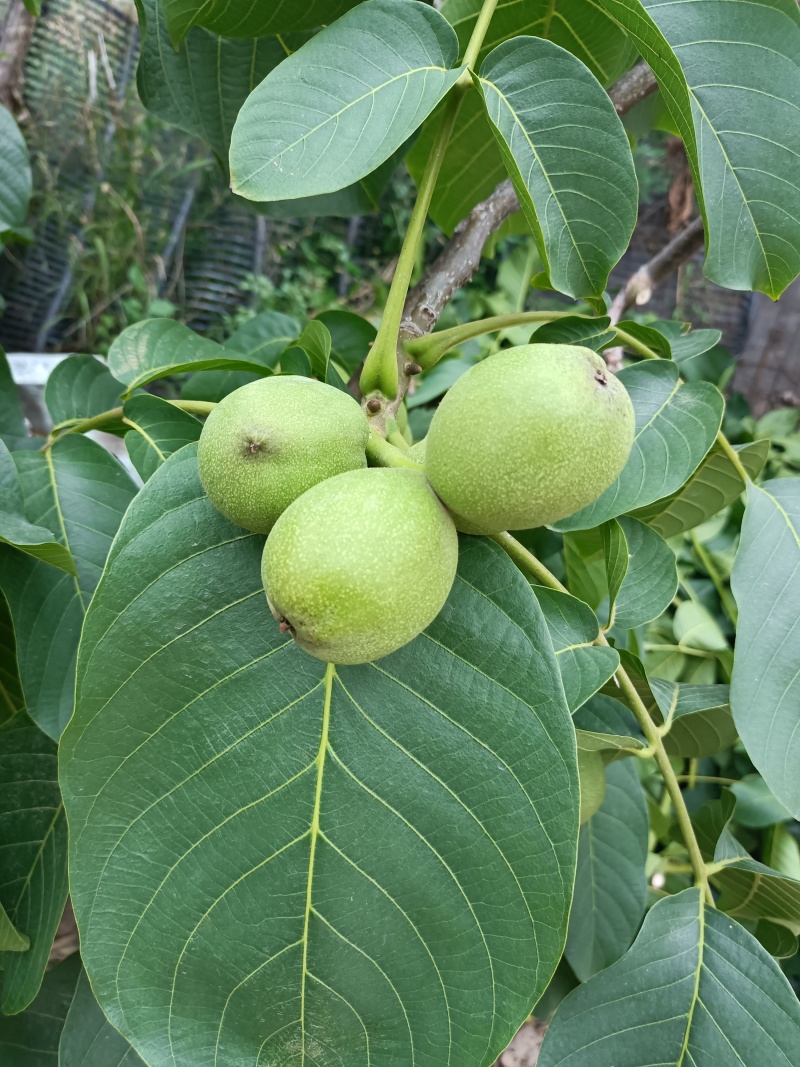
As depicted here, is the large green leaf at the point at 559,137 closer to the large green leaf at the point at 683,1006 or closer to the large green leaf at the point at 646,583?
the large green leaf at the point at 646,583

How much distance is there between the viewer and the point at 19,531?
1.66ft

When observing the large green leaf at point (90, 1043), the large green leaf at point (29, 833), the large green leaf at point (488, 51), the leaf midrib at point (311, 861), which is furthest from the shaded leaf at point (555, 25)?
the large green leaf at point (90, 1043)

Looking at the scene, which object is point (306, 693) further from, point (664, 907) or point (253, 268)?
point (253, 268)

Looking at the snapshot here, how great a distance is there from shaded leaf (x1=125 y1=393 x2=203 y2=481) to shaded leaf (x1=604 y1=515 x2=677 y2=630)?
40cm

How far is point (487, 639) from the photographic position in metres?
0.44

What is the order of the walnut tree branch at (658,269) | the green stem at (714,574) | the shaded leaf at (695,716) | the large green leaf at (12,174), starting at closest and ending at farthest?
the shaded leaf at (695,716) → the large green leaf at (12,174) → the walnut tree branch at (658,269) → the green stem at (714,574)

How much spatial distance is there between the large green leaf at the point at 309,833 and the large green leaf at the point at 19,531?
10 cm

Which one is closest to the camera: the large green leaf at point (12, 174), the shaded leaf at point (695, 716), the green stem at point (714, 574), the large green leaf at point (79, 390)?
the shaded leaf at point (695, 716)

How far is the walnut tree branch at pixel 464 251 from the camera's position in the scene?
0.67 m

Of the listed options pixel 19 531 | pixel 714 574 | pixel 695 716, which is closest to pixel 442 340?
pixel 19 531

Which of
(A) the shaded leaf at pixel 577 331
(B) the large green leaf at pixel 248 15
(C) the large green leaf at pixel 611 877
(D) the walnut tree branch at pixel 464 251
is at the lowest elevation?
(C) the large green leaf at pixel 611 877

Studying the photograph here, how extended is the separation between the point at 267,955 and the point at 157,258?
322cm

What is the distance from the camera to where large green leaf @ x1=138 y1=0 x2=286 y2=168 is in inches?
28.0

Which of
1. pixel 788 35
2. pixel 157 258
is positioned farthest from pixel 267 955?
pixel 157 258
